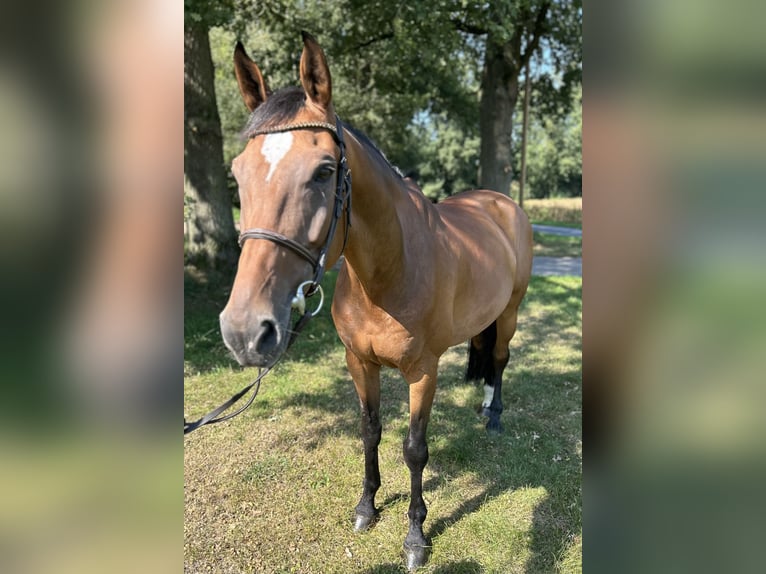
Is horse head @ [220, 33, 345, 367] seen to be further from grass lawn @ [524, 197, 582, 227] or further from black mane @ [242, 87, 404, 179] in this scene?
grass lawn @ [524, 197, 582, 227]

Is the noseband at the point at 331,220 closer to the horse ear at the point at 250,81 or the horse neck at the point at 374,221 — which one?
the horse neck at the point at 374,221

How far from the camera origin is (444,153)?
34906mm

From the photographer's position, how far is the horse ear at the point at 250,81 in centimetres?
173

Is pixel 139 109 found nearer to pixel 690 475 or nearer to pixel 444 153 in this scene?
pixel 690 475

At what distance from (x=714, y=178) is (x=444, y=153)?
36011mm

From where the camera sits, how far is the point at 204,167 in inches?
278

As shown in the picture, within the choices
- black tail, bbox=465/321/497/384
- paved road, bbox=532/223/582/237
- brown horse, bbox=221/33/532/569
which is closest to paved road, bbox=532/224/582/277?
black tail, bbox=465/321/497/384

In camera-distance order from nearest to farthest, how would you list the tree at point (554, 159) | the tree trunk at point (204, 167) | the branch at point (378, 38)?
the tree trunk at point (204, 167), the branch at point (378, 38), the tree at point (554, 159)

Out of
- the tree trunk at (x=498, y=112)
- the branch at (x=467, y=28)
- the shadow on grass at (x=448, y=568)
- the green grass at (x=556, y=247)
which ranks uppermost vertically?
the branch at (x=467, y=28)

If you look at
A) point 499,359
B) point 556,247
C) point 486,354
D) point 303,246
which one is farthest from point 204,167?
point 556,247

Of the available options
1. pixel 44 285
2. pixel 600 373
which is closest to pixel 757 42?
pixel 600 373

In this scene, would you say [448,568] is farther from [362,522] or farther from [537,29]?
[537,29]

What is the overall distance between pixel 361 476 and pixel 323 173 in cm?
245

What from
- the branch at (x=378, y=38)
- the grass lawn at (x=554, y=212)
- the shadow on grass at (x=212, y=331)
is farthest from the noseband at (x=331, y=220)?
the grass lawn at (x=554, y=212)
